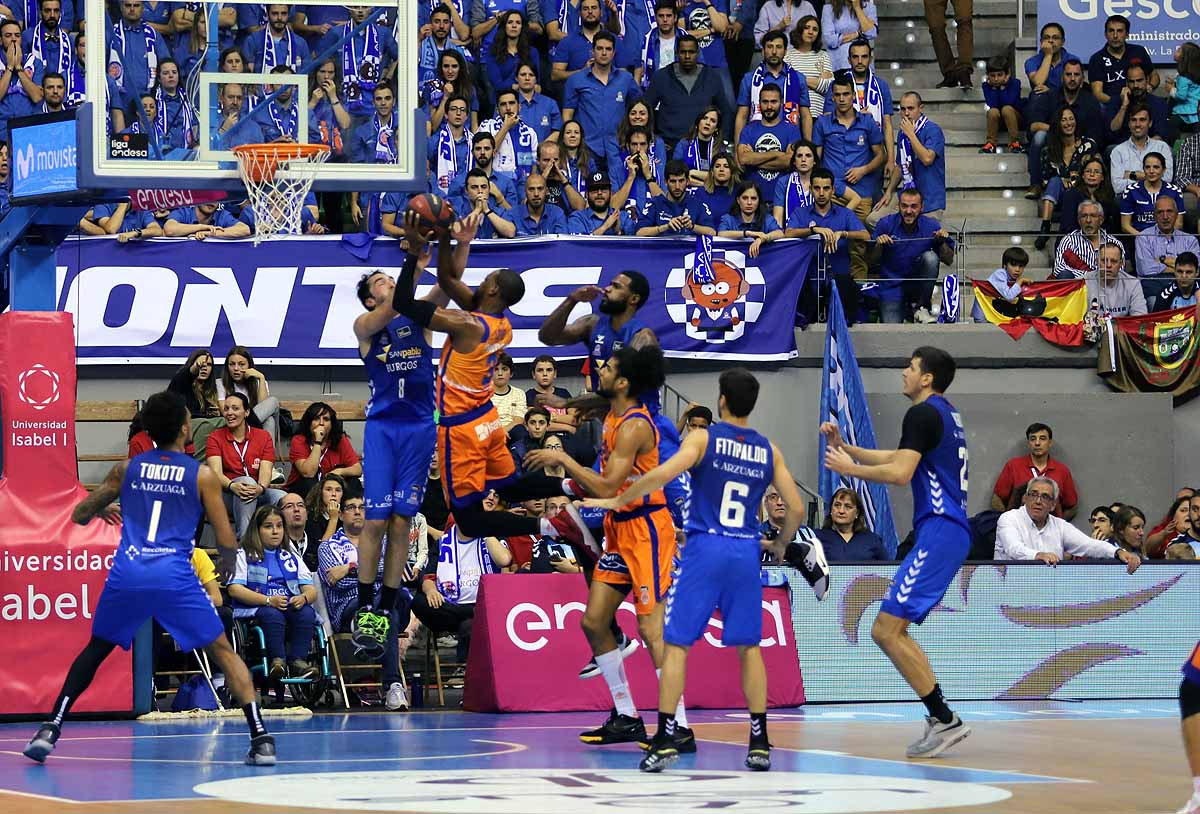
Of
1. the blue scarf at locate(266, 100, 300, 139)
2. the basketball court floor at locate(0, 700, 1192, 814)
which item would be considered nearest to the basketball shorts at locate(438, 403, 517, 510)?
the basketball court floor at locate(0, 700, 1192, 814)

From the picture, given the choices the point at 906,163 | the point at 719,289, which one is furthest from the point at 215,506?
the point at 906,163

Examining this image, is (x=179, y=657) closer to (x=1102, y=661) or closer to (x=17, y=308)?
(x=17, y=308)

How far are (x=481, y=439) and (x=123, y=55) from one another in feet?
14.9

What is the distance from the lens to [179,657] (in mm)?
15258

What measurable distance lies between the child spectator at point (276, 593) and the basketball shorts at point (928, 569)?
18.1ft

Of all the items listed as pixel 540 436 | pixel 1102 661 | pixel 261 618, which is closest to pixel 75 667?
pixel 261 618

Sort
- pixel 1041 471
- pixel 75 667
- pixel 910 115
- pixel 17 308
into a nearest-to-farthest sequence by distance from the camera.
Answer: pixel 75 667 < pixel 17 308 < pixel 1041 471 < pixel 910 115

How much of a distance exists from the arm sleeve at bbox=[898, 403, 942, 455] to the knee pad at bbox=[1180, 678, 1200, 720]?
2951 mm

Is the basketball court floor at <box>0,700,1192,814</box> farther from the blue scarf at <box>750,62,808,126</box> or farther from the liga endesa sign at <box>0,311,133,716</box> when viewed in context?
the blue scarf at <box>750,62,808,126</box>

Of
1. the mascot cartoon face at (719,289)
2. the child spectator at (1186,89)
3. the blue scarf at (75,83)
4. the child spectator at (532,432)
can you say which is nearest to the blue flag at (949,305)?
the mascot cartoon face at (719,289)

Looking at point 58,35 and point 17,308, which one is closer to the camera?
point 17,308

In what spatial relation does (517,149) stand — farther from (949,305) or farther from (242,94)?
(242,94)

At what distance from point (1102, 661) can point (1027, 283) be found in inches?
204

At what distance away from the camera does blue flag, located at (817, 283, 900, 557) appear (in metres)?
18.0
